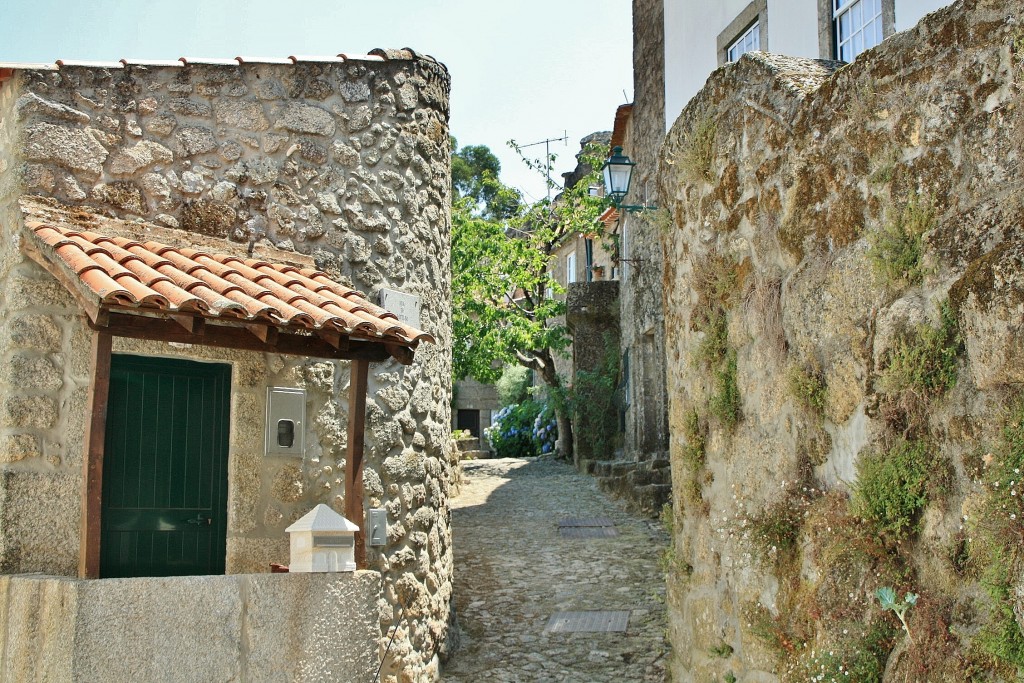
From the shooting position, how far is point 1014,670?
2.94 metres

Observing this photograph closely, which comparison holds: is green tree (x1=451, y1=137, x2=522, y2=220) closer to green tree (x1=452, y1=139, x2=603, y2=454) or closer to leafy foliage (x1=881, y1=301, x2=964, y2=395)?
green tree (x1=452, y1=139, x2=603, y2=454)

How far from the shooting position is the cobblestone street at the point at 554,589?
706 centimetres

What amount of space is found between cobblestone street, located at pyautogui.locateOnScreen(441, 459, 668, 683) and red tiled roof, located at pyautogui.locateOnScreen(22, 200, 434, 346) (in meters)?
2.48

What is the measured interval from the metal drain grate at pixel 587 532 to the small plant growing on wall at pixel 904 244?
7048mm

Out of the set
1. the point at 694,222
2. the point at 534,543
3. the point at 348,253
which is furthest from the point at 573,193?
the point at 694,222

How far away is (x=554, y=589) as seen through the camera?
8.79 metres

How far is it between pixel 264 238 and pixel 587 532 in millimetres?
5602

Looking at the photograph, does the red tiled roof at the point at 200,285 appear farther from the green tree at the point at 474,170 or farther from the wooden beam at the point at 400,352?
the green tree at the point at 474,170

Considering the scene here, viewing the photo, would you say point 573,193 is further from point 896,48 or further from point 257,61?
point 896,48

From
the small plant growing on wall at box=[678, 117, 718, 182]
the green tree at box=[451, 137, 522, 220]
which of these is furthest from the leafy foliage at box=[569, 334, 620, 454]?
the green tree at box=[451, 137, 522, 220]

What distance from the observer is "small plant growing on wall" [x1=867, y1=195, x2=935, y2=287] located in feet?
11.7

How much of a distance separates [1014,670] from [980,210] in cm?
143

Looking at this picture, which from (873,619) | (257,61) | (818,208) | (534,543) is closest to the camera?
(873,619)

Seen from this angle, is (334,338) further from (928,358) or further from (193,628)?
(928,358)
